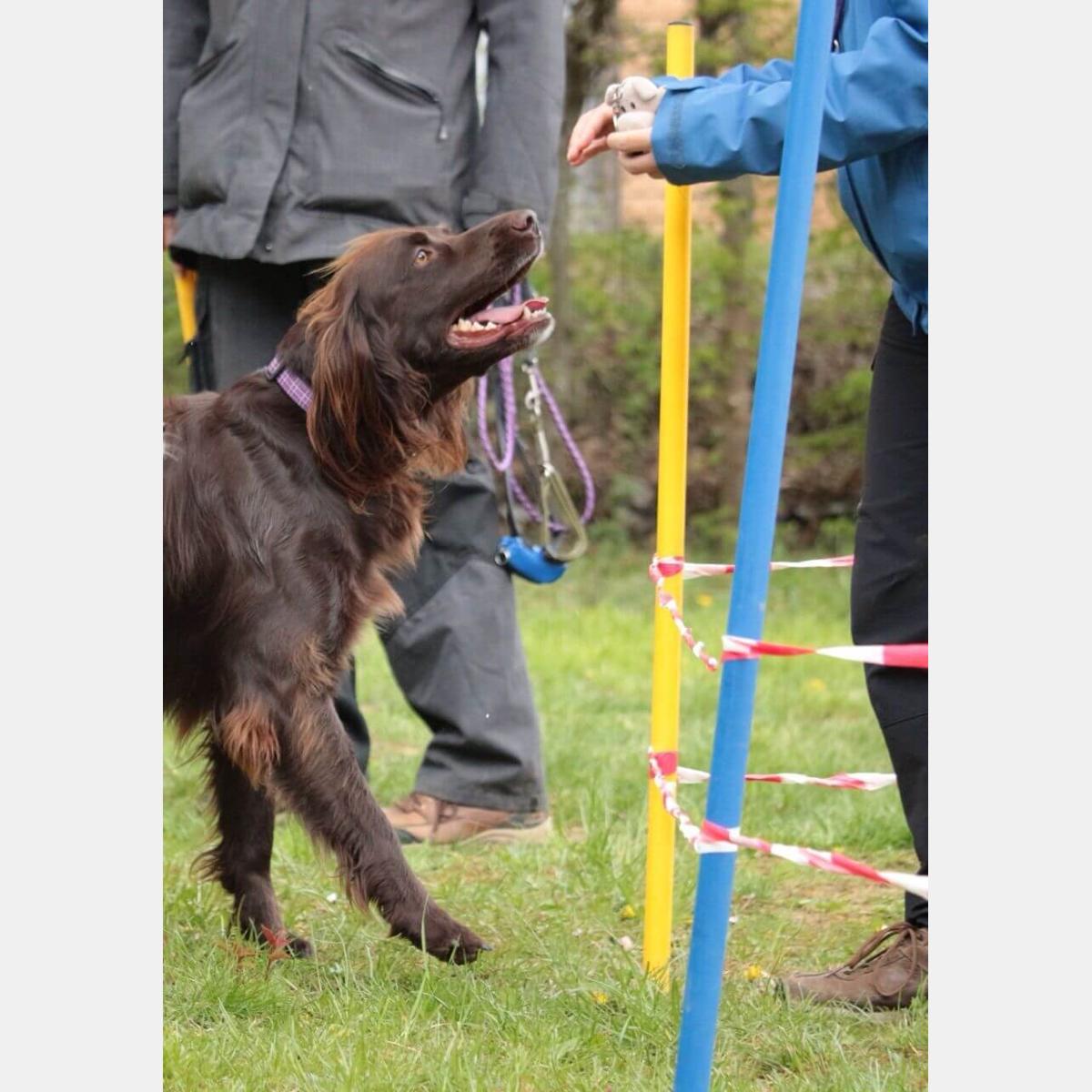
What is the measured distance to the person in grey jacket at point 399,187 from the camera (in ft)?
12.9

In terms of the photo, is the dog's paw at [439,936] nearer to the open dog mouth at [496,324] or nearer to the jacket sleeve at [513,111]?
the open dog mouth at [496,324]

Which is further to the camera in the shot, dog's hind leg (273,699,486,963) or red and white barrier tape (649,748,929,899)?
dog's hind leg (273,699,486,963)

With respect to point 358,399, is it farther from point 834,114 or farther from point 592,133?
point 834,114

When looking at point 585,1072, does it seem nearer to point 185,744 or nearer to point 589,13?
point 185,744

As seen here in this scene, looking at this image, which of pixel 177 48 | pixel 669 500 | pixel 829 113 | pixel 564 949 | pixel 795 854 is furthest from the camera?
pixel 177 48

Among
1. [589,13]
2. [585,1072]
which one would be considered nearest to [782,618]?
[589,13]

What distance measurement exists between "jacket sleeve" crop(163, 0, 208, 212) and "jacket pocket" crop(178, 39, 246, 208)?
0.89ft

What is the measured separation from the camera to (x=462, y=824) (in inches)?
173

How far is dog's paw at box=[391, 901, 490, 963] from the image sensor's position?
3.10 m

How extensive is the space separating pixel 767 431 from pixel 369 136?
2166 millimetres

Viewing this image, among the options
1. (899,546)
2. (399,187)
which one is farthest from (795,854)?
(399,187)

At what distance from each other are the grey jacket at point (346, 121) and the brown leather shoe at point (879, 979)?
203cm

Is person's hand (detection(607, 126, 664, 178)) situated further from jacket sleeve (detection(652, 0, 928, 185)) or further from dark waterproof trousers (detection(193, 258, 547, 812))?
dark waterproof trousers (detection(193, 258, 547, 812))

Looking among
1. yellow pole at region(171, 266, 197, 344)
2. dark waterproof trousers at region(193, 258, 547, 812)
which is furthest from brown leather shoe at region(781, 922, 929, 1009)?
yellow pole at region(171, 266, 197, 344)
